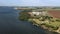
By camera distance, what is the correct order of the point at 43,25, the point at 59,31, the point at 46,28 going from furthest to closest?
the point at 43,25 → the point at 46,28 → the point at 59,31

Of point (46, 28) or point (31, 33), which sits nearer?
point (31, 33)

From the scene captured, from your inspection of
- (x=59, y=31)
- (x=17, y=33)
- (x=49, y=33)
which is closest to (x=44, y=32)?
(x=49, y=33)

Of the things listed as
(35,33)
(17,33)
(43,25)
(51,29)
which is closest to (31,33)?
(35,33)

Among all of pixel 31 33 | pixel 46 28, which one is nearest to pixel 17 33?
pixel 31 33

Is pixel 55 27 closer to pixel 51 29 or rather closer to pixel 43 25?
pixel 51 29

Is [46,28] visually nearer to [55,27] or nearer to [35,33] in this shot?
[55,27]

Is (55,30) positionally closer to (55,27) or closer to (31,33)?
(55,27)

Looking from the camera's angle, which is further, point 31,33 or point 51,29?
point 51,29

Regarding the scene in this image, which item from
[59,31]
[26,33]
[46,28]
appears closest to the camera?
[26,33]

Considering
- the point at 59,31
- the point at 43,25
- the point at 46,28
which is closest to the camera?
the point at 59,31
